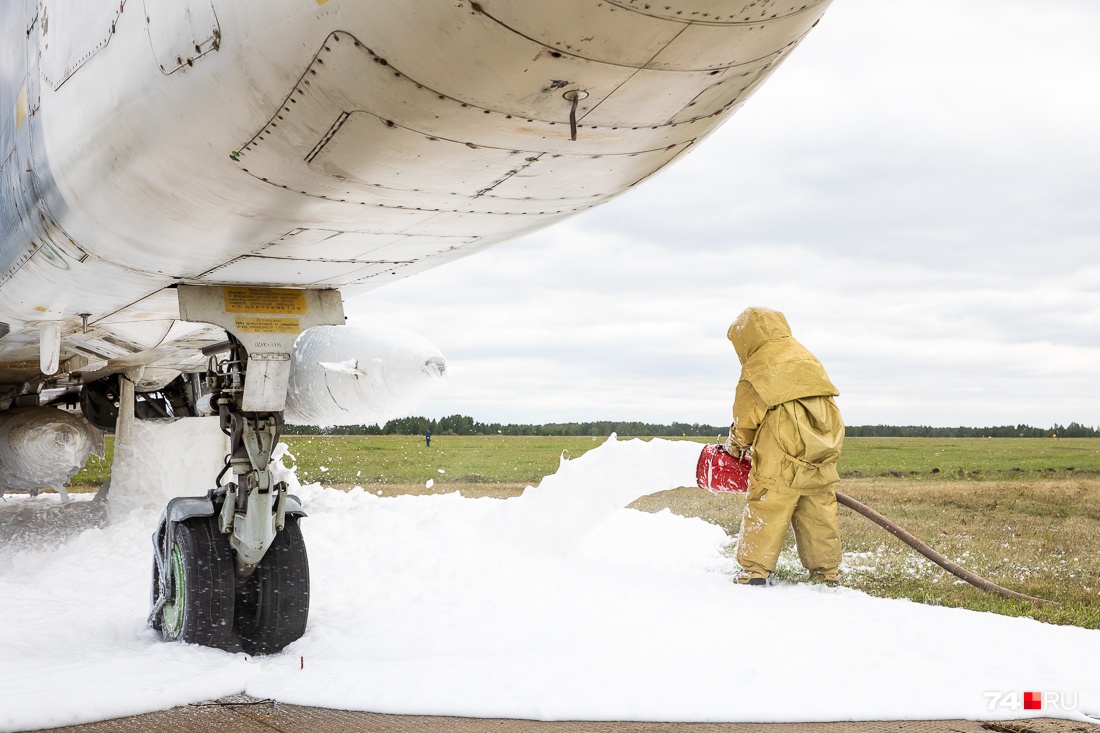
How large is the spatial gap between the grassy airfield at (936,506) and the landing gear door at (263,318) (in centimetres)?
386

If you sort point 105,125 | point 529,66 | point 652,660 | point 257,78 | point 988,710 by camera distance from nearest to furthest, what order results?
point 529,66
point 257,78
point 105,125
point 988,710
point 652,660

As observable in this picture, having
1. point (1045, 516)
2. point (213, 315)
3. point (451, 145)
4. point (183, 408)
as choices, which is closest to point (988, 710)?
point (451, 145)

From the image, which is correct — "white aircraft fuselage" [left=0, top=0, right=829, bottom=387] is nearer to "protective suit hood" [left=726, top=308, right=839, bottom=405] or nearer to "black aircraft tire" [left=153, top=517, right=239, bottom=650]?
"black aircraft tire" [left=153, top=517, right=239, bottom=650]

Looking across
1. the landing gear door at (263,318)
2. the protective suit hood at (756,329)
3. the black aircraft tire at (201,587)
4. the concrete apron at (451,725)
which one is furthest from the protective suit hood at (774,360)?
the black aircraft tire at (201,587)

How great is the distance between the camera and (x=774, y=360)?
20.0 feet

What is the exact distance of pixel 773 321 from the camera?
6.27 m

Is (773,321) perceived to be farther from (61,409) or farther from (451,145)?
(61,409)

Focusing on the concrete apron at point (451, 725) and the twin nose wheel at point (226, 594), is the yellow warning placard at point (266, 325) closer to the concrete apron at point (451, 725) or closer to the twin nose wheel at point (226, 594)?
the twin nose wheel at point (226, 594)

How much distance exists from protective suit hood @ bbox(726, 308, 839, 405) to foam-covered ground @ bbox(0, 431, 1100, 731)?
103 cm

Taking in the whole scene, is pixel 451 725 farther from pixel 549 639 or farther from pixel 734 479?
pixel 734 479

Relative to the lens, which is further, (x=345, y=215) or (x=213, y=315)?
(x=213, y=315)

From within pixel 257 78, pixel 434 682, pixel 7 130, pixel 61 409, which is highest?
pixel 7 130

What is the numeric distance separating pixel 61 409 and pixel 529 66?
10528mm

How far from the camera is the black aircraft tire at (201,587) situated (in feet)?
14.7
